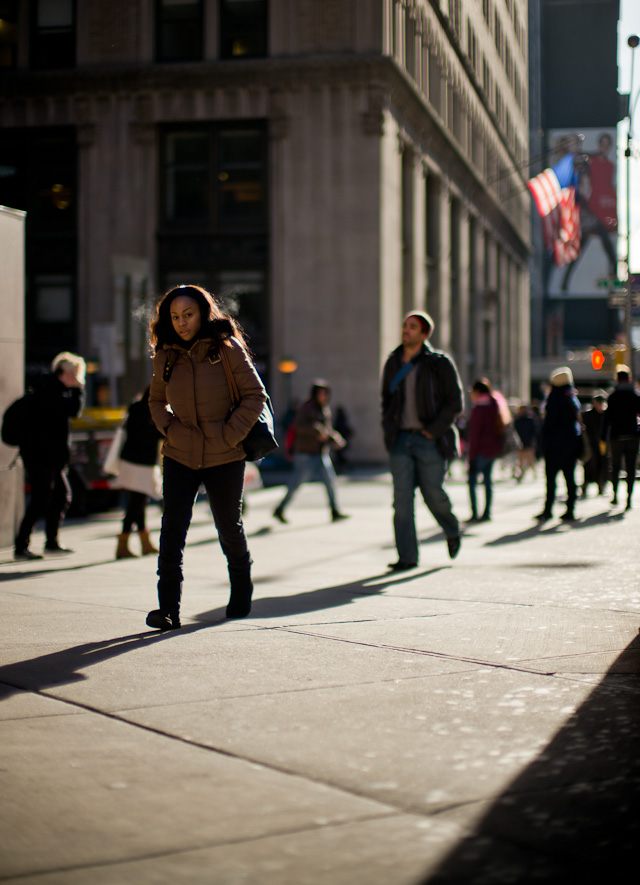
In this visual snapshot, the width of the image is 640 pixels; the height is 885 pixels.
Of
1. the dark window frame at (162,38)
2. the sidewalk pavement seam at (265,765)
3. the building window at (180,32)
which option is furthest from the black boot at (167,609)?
the building window at (180,32)

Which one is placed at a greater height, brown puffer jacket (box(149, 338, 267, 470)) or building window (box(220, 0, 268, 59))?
building window (box(220, 0, 268, 59))

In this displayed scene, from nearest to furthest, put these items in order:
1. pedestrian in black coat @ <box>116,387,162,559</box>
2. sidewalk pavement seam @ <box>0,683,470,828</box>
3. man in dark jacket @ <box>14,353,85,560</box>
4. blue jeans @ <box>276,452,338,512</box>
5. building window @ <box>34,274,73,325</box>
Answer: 1. sidewalk pavement seam @ <box>0,683,470,828</box>
2. man in dark jacket @ <box>14,353,85,560</box>
3. pedestrian in black coat @ <box>116,387,162,559</box>
4. blue jeans @ <box>276,452,338,512</box>
5. building window @ <box>34,274,73,325</box>

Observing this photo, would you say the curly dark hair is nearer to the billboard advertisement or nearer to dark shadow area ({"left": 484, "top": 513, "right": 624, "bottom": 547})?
dark shadow area ({"left": 484, "top": 513, "right": 624, "bottom": 547})

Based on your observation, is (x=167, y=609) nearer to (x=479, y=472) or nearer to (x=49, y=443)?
(x=49, y=443)

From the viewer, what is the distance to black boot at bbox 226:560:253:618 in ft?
22.3

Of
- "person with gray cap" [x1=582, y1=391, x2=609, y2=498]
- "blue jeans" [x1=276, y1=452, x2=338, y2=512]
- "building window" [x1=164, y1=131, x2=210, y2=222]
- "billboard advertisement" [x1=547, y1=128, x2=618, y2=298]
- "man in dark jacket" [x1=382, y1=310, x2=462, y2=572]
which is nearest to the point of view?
"man in dark jacket" [x1=382, y1=310, x2=462, y2=572]

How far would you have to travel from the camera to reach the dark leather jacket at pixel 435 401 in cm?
927

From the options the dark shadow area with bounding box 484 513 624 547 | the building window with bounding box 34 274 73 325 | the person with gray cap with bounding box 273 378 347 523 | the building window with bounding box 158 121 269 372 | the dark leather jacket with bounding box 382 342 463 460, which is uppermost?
the building window with bounding box 158 121 269 372

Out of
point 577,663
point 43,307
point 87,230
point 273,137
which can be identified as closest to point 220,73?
point 273,137

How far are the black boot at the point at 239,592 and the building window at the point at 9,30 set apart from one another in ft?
102

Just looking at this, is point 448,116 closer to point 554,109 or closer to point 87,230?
point 87,230

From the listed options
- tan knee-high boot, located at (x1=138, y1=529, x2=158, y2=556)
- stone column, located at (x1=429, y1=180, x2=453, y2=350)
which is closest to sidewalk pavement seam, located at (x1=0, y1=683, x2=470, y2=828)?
tan knee-high boot, located at (x1=138, y1=529, x2=158, y2=556)

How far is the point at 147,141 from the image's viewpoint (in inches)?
1328

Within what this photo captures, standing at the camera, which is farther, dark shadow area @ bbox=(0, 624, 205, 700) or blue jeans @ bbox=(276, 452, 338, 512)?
blue jeans @ bbox=(276, 452, 338, 512)
